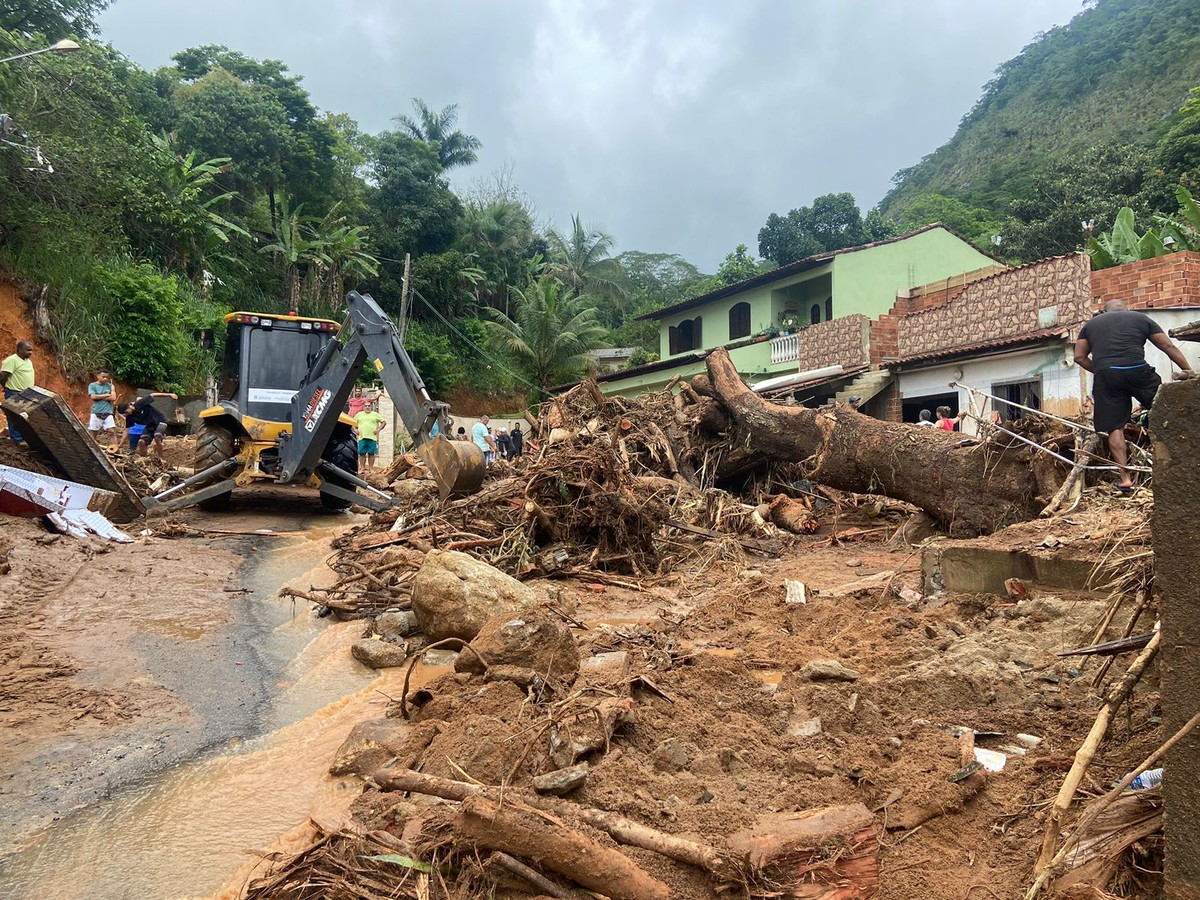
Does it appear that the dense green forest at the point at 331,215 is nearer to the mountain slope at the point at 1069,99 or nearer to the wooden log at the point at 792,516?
the mountain slope at the point at 1069,99

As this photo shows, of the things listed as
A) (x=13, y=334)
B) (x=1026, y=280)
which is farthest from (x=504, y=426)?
(x=1026, y=280)

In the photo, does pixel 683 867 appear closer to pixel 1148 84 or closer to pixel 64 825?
pixel 64 825

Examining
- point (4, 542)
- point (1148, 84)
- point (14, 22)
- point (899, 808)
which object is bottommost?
point (899, 808)

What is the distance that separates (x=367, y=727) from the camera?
3617 millimetres

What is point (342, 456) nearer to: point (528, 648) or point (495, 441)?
point (528, 648)

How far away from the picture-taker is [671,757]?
114 inches

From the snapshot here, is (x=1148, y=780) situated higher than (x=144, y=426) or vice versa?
(x=144, y=426)

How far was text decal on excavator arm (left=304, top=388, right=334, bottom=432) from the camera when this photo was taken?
32.2 feet

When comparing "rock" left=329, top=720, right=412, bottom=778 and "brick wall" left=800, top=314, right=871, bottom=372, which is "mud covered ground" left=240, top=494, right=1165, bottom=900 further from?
"brick wall" left=800, top=314, right=871, bottom=372

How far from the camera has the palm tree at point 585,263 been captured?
143ft

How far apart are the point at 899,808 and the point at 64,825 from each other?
10.0ft

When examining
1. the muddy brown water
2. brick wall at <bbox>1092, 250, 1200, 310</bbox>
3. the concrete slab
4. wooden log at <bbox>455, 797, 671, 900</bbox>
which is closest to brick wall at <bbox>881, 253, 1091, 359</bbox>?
brick wall at <bbox>1092, 250, 1200, 310</bbox>

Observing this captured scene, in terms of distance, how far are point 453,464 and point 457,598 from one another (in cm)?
322

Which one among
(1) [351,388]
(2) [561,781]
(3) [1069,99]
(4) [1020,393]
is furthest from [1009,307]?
(3) [1069,99]
